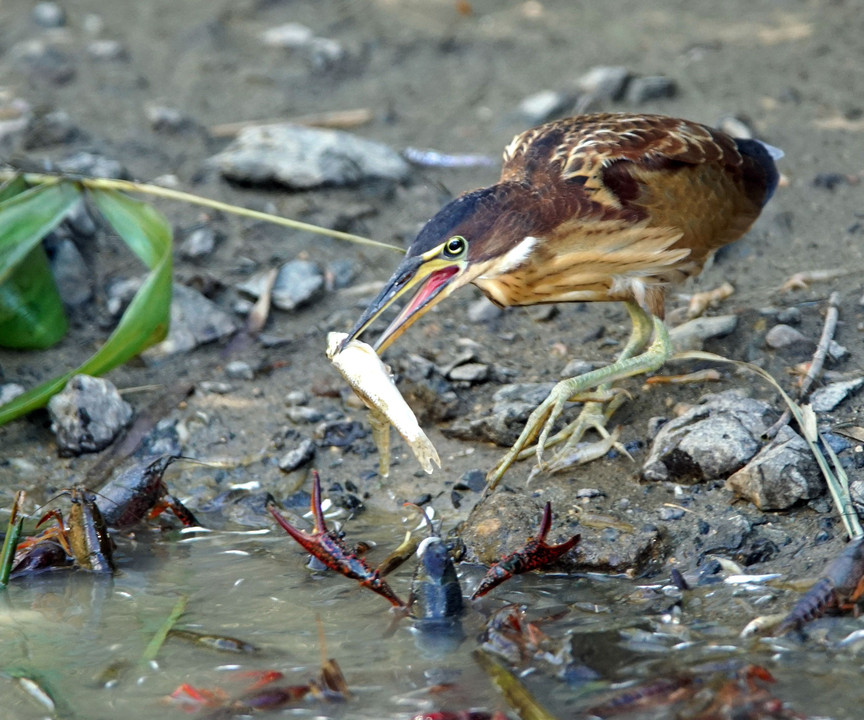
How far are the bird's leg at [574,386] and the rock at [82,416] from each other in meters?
1.65

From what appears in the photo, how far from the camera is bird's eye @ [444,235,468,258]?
389 cm

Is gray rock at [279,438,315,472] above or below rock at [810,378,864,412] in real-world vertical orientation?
below

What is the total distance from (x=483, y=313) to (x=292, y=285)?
95cm

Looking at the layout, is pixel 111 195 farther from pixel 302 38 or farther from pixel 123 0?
pixel 123 0

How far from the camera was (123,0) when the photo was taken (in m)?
8.45

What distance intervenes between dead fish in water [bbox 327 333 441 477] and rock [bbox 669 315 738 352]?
1.53 meters

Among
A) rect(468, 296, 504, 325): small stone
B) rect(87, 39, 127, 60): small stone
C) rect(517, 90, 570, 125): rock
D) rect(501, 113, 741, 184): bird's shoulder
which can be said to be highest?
rect(501, 113, 741, 184): bird's shoulder

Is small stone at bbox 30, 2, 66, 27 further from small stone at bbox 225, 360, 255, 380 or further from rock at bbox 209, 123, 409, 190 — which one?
small stone at bbox 225, 360, 255, 380

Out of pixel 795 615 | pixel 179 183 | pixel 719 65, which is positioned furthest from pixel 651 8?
pixel 795 615

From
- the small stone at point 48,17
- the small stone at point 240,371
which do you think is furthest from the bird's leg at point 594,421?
the small stone at point 48,17

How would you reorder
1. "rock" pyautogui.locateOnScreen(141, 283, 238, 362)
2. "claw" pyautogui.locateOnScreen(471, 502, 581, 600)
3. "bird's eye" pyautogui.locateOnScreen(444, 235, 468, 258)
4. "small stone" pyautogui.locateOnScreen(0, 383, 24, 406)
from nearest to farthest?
"claw" pyautogui.locateOnScreen(471, 502, 581, 600) → "bird's eye" pyautogui.locateOnScreen(444, 235, 468, 258) → "small stone" pyautogui.locateOnScreen(0, 383, 24, 406) → "rock" pyautogui.locateOnScreen(141, 283, 238, 362)

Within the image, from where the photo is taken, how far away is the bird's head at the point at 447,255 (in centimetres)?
382

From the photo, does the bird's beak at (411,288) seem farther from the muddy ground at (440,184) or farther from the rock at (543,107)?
the rock at (543,107)

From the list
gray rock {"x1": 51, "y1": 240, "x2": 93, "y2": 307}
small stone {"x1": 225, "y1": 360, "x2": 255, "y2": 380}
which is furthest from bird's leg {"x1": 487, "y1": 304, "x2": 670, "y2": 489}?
gray rock {"x1": 51, "y1": 240, "x2": 93, "y2": 307}
